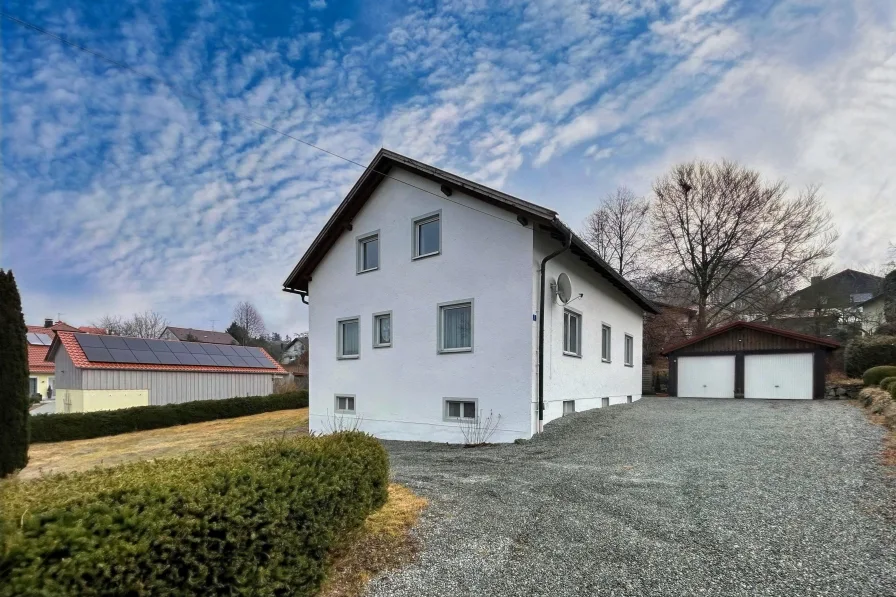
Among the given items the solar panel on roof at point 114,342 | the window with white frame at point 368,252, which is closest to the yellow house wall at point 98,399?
the solar panel on roof at point 114,342

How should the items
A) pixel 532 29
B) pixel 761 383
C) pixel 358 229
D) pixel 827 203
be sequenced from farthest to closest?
pixel 827 203
pixel 761 383
pixel 358 229
pixel 532 29

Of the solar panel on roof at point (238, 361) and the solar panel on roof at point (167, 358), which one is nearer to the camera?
the solar panel on roof at point (167, 358)

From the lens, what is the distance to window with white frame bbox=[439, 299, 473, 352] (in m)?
10.1

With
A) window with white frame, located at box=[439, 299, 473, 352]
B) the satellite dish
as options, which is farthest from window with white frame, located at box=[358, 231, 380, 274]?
the satellite dish

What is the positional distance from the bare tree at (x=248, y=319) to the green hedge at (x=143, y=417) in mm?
36318

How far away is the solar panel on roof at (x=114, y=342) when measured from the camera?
2259 cm

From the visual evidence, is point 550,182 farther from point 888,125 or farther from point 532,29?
point 888,125

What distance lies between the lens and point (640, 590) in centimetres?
315

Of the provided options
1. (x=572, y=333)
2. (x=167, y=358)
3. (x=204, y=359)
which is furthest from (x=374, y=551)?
(x=204, y=359)

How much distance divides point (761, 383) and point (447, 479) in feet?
52.6

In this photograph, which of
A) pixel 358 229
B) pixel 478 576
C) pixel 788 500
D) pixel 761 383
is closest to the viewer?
pixel 478 576

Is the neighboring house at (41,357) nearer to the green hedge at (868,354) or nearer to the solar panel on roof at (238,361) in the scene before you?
the solar panel on roof at (238,361)

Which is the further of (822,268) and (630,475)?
(822,268)

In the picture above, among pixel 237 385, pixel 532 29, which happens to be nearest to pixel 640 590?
pixel 532 29
